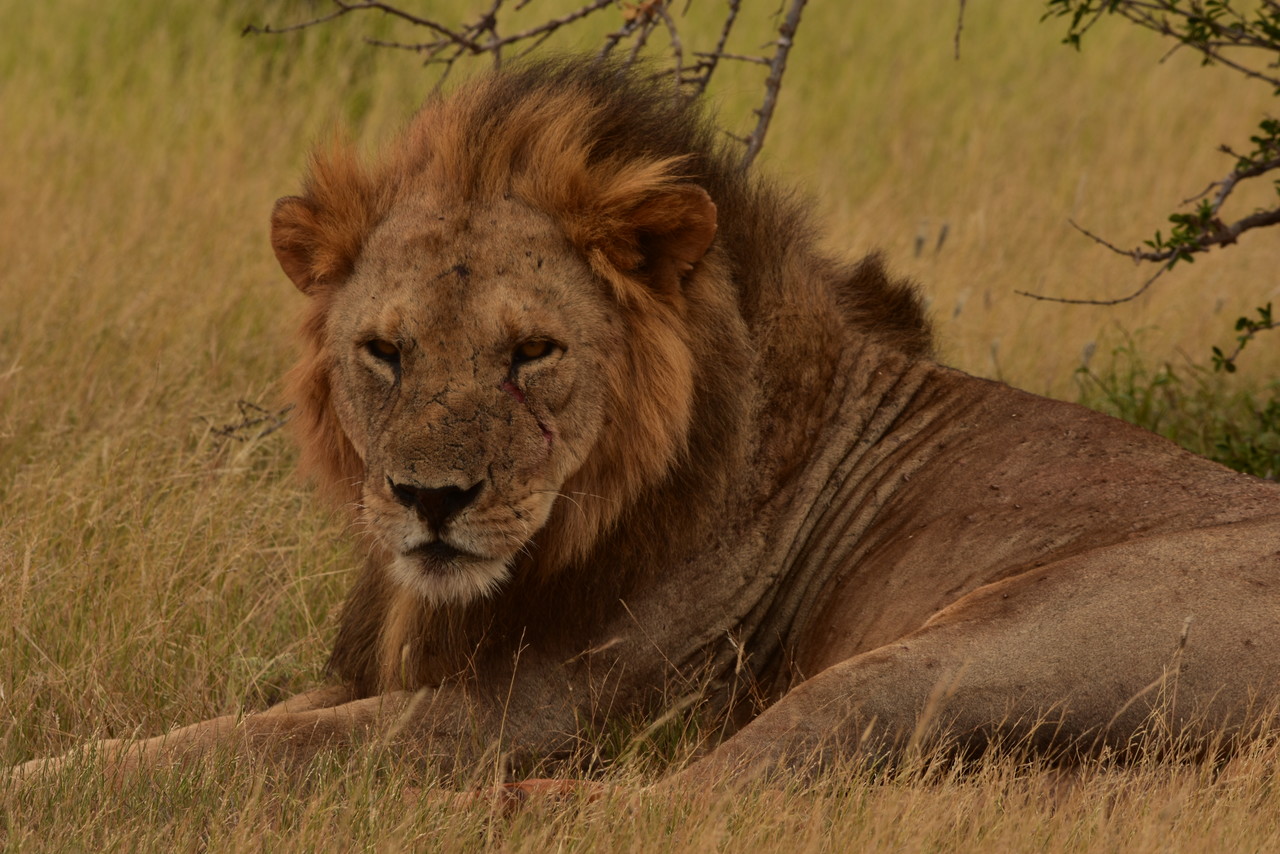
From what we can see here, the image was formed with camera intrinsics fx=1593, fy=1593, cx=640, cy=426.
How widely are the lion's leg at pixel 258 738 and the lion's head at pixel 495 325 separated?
1.51ft

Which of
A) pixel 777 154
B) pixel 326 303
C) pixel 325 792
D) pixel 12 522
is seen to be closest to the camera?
pixel 325 792

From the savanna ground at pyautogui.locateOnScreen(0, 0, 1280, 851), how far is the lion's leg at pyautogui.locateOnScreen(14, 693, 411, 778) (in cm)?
15

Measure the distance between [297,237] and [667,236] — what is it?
1016 millimetres

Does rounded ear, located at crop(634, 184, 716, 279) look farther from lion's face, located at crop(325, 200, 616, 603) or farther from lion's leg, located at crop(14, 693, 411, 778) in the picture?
lion's leg, located at crop(14, 693, 411, 778)

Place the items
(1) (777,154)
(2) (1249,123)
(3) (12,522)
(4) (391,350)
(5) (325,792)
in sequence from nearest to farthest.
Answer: (5) (325,792)
(4) (391,350)
(3) (12,522)
(1) (777,154)
(2) (1249,123)

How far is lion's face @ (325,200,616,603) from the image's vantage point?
12.3 ft

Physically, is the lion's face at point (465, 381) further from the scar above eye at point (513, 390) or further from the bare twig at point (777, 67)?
the bare twig at point (777, 67)

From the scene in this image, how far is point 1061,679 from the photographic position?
3590mm

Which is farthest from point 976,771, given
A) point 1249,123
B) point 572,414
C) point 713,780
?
point 1249,123

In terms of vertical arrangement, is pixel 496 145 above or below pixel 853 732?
above

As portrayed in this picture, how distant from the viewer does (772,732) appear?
11.9 feet

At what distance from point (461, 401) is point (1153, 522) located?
1745mm

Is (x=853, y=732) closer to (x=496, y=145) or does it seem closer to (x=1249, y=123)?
(x=496, y=145)

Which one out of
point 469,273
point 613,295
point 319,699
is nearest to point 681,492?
point 613,295
